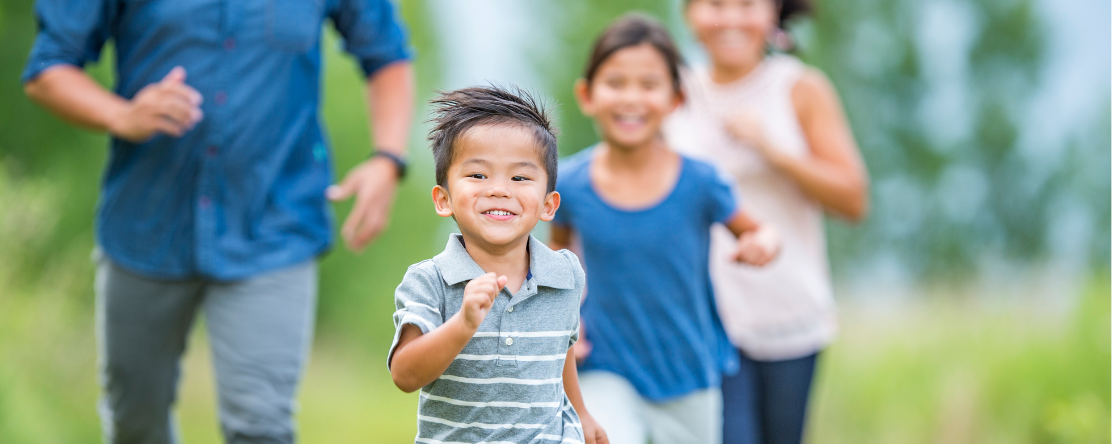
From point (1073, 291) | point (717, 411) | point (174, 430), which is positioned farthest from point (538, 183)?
point (1073, 291)

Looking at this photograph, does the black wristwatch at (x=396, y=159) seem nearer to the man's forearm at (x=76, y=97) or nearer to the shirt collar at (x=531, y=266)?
the man's forearm at (x=76, y=97)

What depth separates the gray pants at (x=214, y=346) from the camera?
110 inches

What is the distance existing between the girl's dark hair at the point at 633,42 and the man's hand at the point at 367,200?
70 centimetres

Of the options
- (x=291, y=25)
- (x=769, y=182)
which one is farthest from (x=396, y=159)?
(x=769, y=182)

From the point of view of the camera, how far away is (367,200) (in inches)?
124

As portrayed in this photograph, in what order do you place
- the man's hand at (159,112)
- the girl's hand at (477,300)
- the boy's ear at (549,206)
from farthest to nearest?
1. the man's hand at (159,112)
2. the boy's ear at (549,206)
3. the girl's hand at (477,300)

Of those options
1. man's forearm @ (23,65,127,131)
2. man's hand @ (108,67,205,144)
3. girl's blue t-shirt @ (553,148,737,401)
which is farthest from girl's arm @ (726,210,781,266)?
man's forearm @ (23,65,127,131)

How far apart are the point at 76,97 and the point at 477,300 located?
1.75 meters

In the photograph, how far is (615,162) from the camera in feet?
10.1

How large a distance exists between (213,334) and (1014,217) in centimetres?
578

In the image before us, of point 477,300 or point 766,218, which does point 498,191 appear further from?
point 766,218

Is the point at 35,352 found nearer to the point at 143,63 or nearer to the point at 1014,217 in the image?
the point at 143,63

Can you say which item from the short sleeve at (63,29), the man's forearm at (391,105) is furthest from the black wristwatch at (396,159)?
the short sleeve at (63,29)

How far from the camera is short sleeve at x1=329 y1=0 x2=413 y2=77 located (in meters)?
3.27
